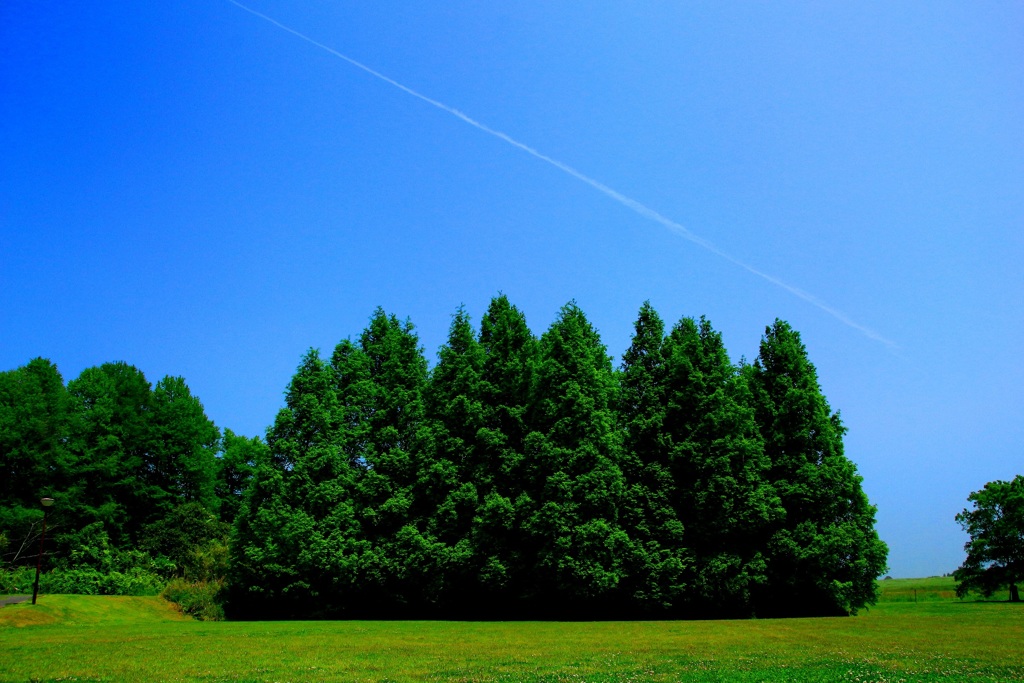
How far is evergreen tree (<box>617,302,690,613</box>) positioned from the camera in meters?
43.1

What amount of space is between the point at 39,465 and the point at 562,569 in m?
47.3

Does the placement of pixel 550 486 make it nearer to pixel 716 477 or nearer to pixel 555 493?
pixel 555 493

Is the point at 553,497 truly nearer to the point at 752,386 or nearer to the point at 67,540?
the point at 752,386

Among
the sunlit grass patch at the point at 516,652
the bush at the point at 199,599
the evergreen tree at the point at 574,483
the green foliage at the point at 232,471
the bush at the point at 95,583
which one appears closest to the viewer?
the sunlit grass patch at the point at 516,652

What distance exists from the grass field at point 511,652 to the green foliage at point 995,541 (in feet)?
119

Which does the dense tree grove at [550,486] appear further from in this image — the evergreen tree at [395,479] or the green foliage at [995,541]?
the green foliage at [995,541]

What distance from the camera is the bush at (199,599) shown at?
44719mm

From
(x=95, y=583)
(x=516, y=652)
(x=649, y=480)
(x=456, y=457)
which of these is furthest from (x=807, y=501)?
(x=95, y=583)

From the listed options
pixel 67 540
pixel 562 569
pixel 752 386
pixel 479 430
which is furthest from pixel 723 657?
pixel 67 540

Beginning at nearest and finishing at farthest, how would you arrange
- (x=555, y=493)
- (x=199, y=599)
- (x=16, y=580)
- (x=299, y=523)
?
(x=555, y=493), (x=299, y=523), (x=199, y=599), (x=16, y=580)

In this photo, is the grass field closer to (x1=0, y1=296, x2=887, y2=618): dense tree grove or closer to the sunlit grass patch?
the sunlit grass patch

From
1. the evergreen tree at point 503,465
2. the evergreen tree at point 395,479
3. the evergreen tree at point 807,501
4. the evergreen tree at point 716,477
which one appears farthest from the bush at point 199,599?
the evergreen tree at point 807,501

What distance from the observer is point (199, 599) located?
4528cm

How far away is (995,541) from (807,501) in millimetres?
31191
